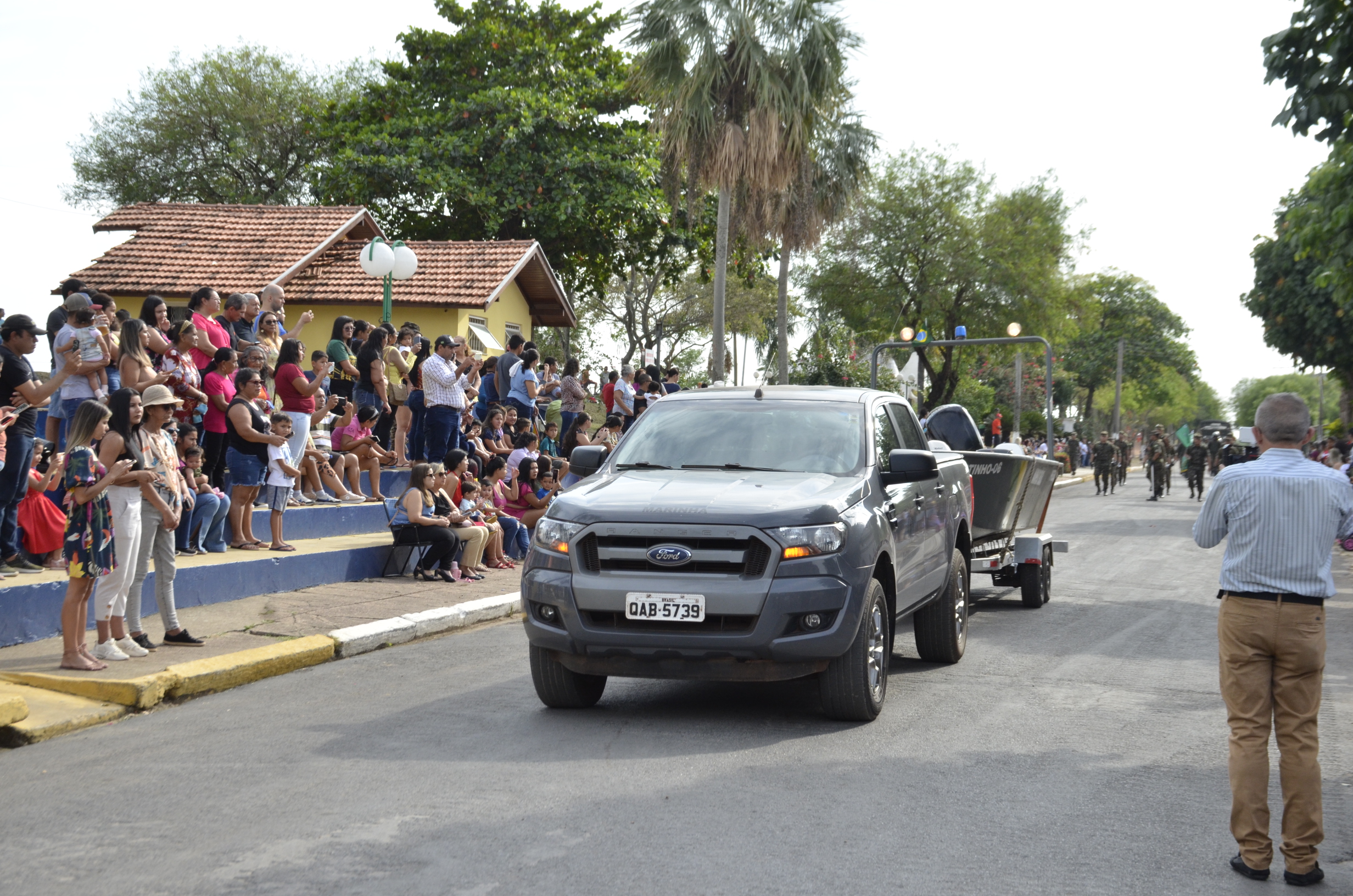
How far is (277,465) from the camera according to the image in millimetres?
11812

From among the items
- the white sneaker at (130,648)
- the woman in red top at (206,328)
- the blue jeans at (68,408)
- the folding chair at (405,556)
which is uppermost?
the woman in red top at (206,328)

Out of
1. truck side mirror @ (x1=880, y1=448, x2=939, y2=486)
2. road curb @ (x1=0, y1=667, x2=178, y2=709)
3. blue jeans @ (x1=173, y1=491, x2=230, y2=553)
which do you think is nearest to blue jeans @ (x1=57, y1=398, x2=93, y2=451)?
blue jeans @ (x1=173, y1=491, x2=230, y2=553)

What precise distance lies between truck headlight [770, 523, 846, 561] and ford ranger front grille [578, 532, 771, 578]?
0.31ft

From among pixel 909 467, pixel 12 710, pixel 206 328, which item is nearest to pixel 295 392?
pixel 206 328

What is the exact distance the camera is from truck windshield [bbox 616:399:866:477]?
7.65m

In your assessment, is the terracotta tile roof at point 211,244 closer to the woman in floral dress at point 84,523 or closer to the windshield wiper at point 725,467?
the woman in floral dress at point 84,523

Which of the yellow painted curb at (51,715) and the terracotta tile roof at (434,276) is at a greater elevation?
the terracotta tile roof at (434,276)

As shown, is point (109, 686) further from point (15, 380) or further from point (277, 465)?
point (277, 465)

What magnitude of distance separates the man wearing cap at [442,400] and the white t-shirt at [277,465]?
2918 millimetres

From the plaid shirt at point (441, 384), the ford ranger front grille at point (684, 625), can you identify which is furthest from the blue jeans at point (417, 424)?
the ford ranger front grille at point (684, 625)

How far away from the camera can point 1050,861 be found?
469 centimetres

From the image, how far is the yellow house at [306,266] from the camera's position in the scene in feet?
91.4

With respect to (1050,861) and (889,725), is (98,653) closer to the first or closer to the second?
(889,725)

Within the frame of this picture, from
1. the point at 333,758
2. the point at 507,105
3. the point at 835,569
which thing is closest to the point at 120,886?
the point at 333,758
